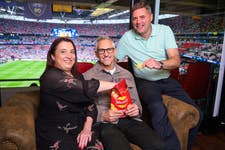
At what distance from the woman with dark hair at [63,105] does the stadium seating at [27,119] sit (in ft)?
0.37

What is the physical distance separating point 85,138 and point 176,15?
2.61m

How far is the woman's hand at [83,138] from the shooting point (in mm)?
1301

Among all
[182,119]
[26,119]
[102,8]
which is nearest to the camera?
[26,119]

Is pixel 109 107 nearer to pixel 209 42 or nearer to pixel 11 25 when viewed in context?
pixel 209 42

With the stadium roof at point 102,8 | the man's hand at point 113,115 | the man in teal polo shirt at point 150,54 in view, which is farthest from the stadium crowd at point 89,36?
the man's hand at point 113,115

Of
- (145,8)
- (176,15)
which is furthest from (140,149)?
(176,15)

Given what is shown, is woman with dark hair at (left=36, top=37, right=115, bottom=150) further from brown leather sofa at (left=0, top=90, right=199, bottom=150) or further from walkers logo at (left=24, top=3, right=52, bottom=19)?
walkers logo at (left=24, top=3, right=52, bottom=19)

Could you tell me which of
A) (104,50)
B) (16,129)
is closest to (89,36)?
(104,50)

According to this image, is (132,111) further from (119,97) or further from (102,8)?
(102,8)

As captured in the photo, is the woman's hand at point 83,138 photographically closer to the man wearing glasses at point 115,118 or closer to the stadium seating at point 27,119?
the man wearing glasses at point 115,118

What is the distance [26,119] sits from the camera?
1.25 metres

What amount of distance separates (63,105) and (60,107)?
0.02m

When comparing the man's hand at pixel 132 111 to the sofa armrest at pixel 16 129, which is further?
the man's hand at pixel 132 111

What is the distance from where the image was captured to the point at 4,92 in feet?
10.4
